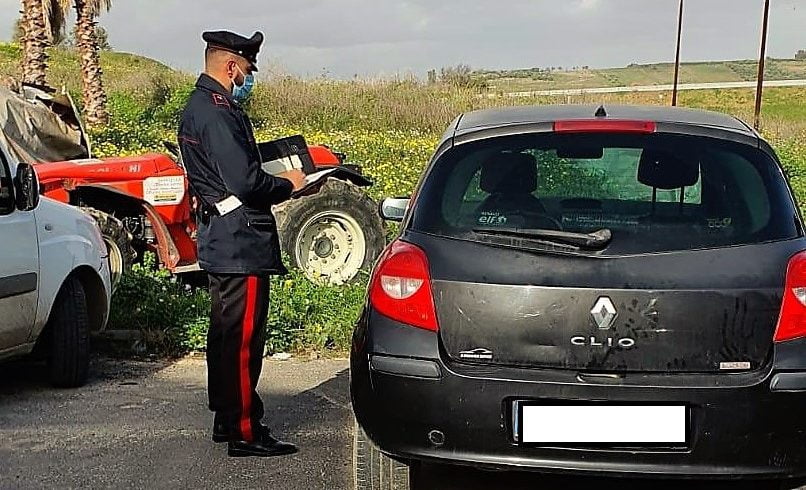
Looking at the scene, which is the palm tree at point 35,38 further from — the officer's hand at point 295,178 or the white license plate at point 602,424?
the white license plate at point 602,424

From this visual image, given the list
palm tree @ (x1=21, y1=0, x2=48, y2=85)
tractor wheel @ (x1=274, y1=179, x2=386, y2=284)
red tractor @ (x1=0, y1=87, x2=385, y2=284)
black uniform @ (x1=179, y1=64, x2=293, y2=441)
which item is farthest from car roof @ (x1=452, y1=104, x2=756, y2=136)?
palm tree @ (x1=21, y1=0, x2=48, y2=85)

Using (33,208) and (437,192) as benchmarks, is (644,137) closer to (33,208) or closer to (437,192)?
(437,192)

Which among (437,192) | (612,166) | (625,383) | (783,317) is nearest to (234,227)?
(437,192)

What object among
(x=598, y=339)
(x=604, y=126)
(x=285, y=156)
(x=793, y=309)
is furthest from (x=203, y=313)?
(x=793, y=309)

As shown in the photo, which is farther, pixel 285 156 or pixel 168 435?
pixel 285 156

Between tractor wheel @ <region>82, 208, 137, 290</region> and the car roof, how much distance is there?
481 cm

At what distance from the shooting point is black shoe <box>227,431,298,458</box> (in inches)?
210

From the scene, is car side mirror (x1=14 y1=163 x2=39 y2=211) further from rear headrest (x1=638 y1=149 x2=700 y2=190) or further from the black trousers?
rear headrest (x1=638 y1=149 x2=700 y2=190)

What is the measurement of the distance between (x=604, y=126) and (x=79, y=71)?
36752mm

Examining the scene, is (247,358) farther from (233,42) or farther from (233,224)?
(233,42)

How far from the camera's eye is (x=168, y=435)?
18.8ft

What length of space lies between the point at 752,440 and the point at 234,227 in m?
2.56

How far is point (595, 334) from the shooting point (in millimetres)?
3801

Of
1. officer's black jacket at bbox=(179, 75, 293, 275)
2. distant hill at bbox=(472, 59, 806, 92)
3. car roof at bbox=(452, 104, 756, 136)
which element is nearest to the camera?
car roof at bbox=(452, 104, 756, 136)
